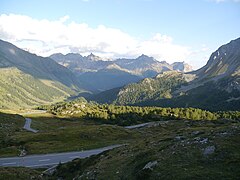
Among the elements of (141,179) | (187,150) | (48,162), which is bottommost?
(48,162)

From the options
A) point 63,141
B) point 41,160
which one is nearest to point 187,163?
point 41,160

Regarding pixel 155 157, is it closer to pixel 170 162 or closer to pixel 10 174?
pixel 170 162

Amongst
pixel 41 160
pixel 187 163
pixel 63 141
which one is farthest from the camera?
pixel 63 141

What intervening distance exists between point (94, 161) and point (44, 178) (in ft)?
22.5

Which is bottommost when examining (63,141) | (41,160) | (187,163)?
(41,160)

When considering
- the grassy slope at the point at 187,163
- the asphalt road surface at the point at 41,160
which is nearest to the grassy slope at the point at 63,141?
the asphalt road surface at the point at 41,160

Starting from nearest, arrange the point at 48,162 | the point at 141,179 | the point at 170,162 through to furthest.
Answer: the point at 141,179
the point at 170,162
the point at 48,162

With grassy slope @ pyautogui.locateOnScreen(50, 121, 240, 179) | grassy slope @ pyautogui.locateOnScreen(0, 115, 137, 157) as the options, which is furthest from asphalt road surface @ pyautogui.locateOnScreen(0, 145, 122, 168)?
grassy slope @ pyautogui.locateOnScreen(50, 121, 240, 179)

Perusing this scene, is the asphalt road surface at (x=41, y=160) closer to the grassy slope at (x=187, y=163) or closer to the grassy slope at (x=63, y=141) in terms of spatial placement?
the grassy slope at (x=63, y=141)

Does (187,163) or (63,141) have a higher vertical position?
(187,163)

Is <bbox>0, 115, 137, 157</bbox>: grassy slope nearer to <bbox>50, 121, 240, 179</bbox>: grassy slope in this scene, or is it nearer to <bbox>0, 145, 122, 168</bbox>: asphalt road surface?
Result: <bbox>0, 145, 122, 168</bbox>: asphalt road surface

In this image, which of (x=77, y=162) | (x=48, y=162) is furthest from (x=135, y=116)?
(x=77, y=162)

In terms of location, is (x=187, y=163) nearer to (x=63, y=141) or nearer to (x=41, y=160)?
(x=41, y=160)

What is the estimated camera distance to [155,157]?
2819cm
